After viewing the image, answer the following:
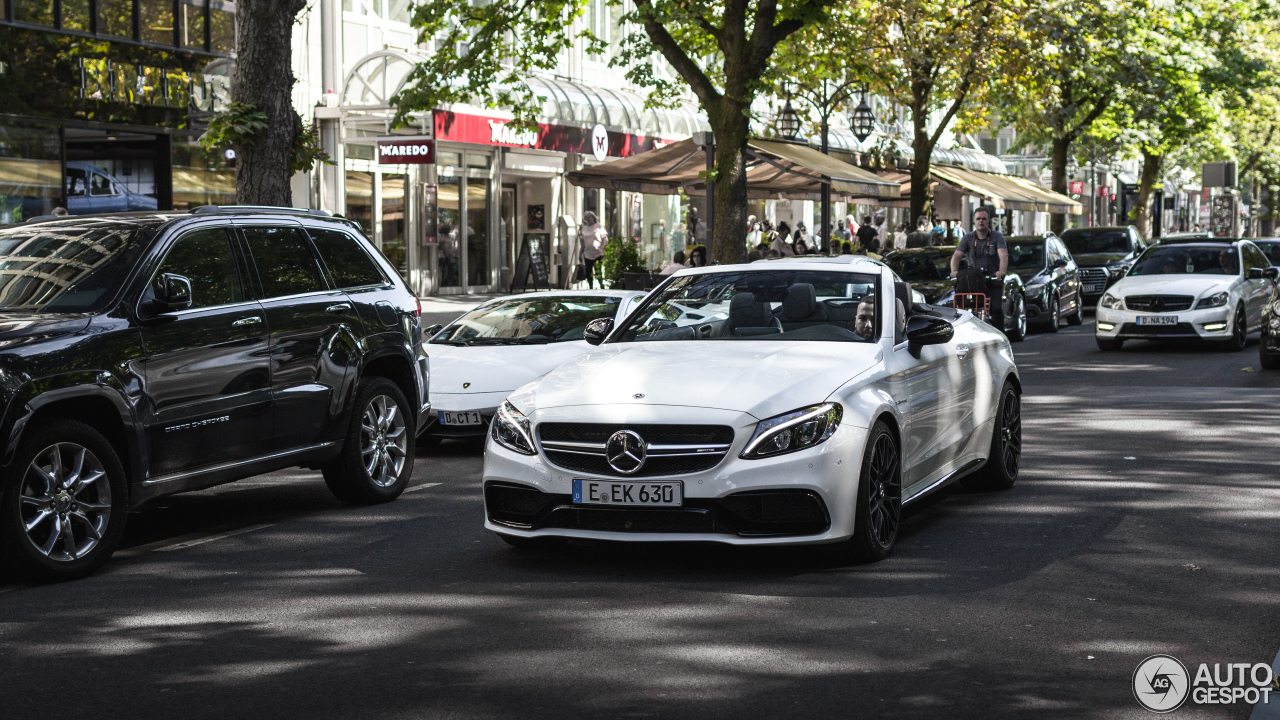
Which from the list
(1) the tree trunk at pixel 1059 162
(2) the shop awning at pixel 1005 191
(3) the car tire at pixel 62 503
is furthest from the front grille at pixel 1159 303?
(1) the tree trunk at pixel 1059 162

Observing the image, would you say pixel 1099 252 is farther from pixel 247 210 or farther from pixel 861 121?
pixel 247 210

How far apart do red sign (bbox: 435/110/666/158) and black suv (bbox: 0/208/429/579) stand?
20425 millimetres

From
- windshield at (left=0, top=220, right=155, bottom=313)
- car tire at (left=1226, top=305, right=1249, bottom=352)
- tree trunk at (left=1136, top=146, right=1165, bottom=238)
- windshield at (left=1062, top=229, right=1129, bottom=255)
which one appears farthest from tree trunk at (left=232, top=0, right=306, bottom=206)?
tree trunk at (left=1136, top=146, right=1165, bottom=238)

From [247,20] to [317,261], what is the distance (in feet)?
19.5

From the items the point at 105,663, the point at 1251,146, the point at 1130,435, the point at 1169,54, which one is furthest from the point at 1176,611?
the point at 1251,146

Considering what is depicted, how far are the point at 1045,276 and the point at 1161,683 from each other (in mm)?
21322

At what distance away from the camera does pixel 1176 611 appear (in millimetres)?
6273

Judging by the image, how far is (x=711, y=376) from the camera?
7.17m

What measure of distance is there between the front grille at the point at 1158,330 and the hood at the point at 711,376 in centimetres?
1436

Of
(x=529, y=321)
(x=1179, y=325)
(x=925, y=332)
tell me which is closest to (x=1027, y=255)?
(x=1179, y=325)

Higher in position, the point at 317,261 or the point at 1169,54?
the point at 1169,54

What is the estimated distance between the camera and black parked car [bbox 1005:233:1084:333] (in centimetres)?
2547

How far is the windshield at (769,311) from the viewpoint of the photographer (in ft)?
26.4

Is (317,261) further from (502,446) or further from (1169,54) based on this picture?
(1169,54)
